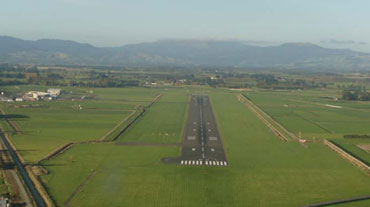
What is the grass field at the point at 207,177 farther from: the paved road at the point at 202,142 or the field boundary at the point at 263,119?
the field boundary at the point at 263,119

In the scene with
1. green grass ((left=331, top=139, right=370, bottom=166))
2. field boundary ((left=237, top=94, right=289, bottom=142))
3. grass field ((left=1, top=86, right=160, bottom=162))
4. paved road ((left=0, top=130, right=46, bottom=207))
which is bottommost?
paved road ((left=0, top=130, right=46, bottom=207))

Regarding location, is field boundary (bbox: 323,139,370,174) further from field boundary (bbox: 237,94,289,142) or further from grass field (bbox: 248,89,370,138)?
grass field (bbox: 248,89,370,138)

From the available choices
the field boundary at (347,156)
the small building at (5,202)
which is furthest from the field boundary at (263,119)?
the small building at (5,202)

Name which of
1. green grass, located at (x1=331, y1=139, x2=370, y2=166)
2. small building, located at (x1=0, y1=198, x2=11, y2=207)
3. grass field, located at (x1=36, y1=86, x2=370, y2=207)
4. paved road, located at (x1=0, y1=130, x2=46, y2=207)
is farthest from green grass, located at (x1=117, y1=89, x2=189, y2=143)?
small building, located at (x1=0, y1=198, x2=11, y2=207)

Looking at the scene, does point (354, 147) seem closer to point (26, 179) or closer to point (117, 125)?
point (117, 125)

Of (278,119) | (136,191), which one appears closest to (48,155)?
(136,191)

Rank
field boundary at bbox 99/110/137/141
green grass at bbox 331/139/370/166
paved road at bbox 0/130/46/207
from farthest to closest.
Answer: field boundary at bbox 99/110/137/141
green grass at bbox 331/139/370/166
paved road at bbox 0/130/46/207
